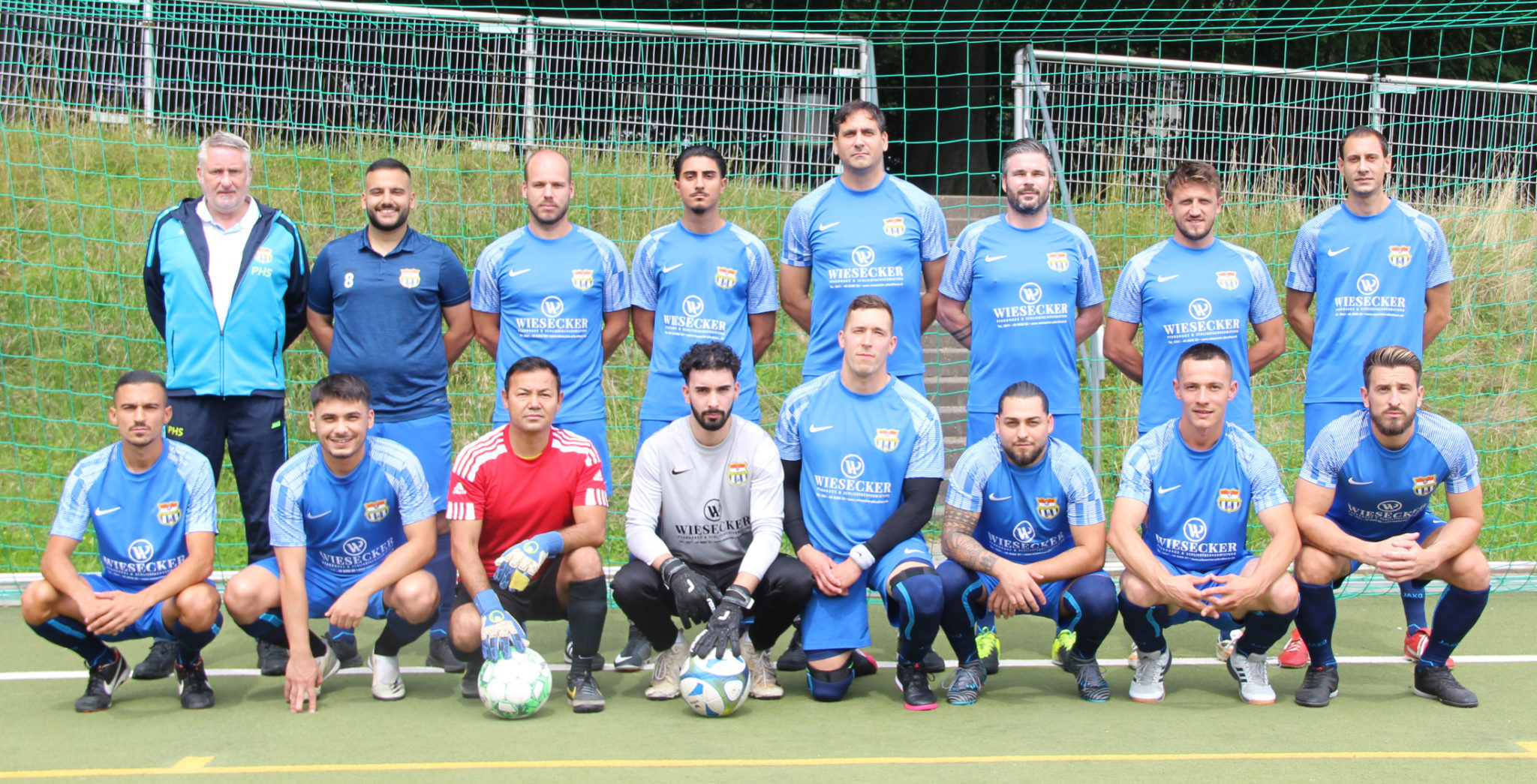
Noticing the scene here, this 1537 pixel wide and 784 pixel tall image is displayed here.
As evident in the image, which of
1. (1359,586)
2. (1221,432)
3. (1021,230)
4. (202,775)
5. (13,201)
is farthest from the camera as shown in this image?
(13,201)

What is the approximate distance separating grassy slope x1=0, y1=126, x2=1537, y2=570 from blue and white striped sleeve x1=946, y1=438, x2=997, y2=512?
11.8ft

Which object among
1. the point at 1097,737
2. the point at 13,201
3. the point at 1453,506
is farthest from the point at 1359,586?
the point at 13,201

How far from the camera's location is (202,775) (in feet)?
12.3

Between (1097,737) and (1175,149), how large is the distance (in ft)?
17.4

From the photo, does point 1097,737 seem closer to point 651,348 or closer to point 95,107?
point 651,348

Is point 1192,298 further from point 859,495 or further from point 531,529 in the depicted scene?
point 531,529

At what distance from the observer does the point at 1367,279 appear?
5.27 m

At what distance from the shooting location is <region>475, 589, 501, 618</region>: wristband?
4387 mm

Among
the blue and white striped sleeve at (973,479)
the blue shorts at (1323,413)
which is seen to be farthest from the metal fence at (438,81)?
the blue and white striped sleeve at (973,479)

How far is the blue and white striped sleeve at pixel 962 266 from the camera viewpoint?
17.2 feet

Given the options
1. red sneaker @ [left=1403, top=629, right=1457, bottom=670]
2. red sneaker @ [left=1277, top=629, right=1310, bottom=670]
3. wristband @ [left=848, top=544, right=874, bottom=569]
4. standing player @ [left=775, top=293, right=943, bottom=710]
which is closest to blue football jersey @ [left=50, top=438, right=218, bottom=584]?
standing player @ [left=775, top=293, right=943, bottom=710]

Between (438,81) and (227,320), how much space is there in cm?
364

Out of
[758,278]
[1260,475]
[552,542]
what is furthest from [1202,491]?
[552,542]

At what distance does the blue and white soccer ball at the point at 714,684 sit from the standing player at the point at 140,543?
165 cm
